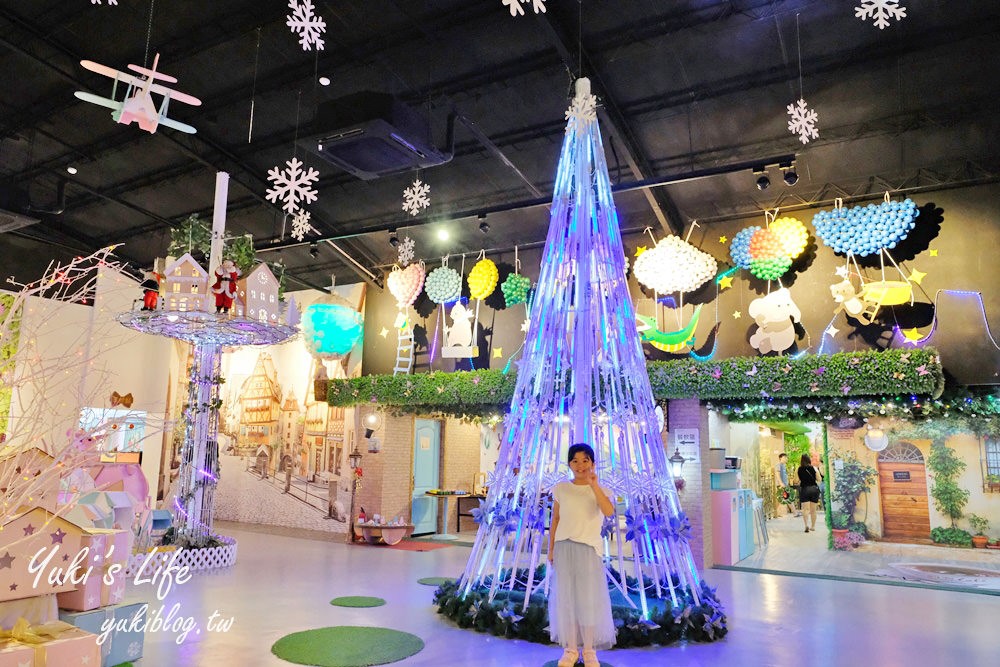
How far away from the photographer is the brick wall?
28.5ft

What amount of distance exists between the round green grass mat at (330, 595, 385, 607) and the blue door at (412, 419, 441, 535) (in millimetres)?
4964

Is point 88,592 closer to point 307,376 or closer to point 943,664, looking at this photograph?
point 943,664

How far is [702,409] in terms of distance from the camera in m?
8.88

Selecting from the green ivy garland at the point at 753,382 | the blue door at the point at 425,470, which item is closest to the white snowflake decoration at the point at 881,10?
the green ivy garland at the point at 753,382

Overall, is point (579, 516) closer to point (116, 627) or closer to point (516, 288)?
point (116, 627)

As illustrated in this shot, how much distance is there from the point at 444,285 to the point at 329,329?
6.70ft

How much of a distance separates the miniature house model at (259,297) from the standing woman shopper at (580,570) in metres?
4.36

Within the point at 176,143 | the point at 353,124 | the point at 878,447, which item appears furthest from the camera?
the point at 878,447

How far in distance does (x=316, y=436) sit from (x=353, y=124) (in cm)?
702

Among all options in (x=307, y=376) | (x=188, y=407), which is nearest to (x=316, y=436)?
(x=307, y=376)

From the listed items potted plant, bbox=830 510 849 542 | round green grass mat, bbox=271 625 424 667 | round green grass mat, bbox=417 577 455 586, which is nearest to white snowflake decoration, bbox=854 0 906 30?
round green grass mat, bbox=271 625 424 667

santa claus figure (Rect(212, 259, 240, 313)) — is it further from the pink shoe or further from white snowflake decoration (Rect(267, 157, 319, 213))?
the pink shoe

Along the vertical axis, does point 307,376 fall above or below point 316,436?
above

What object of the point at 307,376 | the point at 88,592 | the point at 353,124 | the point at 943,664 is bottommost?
the point at 943,664
